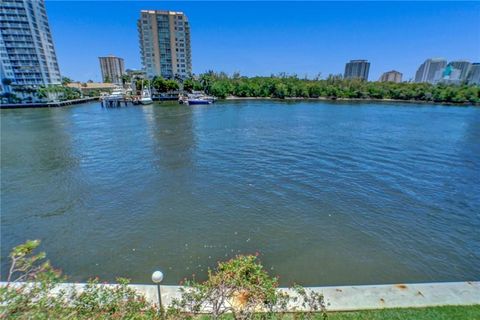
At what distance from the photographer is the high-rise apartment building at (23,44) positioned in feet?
237

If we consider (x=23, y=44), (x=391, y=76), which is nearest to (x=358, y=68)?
(x=391, y=76)

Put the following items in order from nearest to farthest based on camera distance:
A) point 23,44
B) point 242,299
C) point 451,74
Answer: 1. point 242,299
2. point 23,44
3. point 451,74

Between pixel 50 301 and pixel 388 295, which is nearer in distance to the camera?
pixel 50 301

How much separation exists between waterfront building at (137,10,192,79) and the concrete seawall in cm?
9104

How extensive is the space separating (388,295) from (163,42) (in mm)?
98342

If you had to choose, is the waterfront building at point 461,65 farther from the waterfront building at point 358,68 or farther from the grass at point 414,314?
the grass at point 414,314

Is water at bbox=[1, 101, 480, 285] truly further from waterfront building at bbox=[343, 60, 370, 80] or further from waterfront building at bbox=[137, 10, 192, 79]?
waterfront building at bbox=[343, 60, 370, 80]

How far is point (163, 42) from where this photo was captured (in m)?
85.4

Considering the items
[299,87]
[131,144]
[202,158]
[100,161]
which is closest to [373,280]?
[202,158]

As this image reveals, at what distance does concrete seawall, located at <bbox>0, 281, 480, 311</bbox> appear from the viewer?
4.99 m

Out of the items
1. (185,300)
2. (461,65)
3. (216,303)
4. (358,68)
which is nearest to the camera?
(216,303)

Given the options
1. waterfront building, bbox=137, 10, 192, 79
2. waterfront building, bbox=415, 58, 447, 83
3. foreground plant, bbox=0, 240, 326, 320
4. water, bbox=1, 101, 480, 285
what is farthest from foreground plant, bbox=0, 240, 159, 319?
waterfront building, bbox=415, 58, 447, 83

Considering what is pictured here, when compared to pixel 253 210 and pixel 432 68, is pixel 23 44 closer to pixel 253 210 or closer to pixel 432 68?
pixel 253 210

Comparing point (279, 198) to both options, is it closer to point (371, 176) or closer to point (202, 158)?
point (371, 176)
